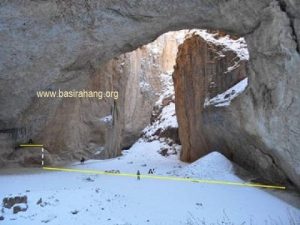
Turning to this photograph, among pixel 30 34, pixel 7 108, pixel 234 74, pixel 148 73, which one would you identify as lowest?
pixel 7 108

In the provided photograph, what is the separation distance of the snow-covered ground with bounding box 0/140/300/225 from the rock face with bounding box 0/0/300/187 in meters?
1.49

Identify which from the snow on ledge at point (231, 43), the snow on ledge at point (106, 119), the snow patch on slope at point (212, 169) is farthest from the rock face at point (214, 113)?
the snow on ledge at point (106, 119)

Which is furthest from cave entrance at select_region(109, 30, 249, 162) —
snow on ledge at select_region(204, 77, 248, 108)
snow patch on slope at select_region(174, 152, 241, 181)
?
snow patch on slope at select_region(174, 152, 241, 181)

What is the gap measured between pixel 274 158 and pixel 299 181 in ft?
3.81

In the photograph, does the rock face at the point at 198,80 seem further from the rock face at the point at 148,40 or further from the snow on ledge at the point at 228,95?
the rock face at the point at 148,40

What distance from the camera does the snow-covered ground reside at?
282 inches

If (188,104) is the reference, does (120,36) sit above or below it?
above

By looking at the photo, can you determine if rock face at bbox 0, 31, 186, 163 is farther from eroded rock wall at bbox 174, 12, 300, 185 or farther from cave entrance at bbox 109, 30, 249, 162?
eroded rock wall at bbox 174, 12, 300, 185

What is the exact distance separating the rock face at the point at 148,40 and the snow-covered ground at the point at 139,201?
1486 mm

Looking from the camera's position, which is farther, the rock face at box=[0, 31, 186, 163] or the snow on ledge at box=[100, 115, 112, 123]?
the snow on ledge at box=[100, 115, 112, 123]

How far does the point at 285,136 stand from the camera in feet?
29.0

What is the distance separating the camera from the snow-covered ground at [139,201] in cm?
716

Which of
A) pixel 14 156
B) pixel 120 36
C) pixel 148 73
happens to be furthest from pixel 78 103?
pixel 148 73

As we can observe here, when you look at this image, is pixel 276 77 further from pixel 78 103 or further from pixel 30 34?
pixel 78 103
